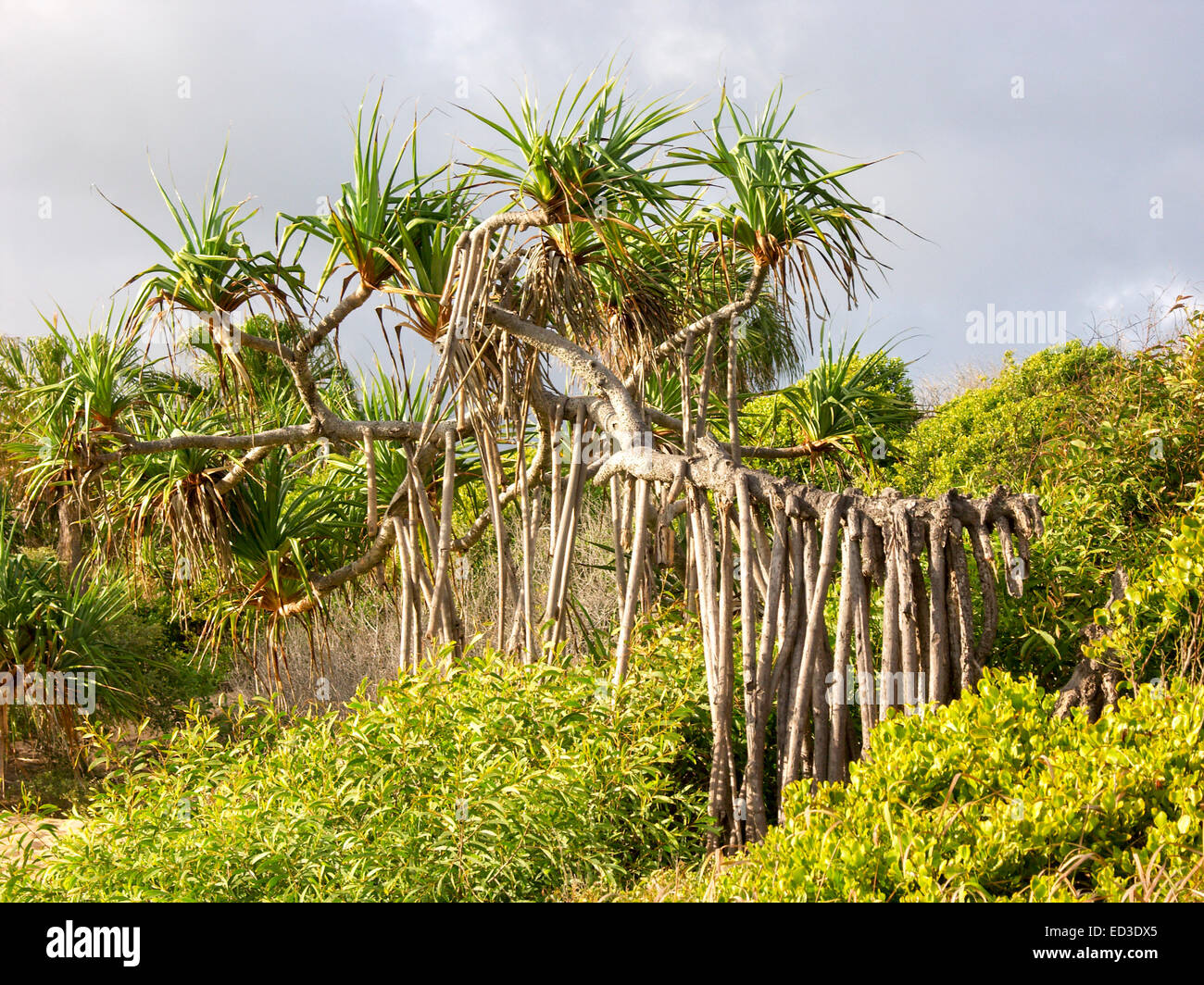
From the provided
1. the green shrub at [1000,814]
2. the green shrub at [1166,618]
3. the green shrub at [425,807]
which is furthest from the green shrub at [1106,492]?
the green shrub at [425,807]

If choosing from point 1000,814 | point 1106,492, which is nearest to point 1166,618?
point 1106,492

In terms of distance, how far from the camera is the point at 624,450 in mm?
4148

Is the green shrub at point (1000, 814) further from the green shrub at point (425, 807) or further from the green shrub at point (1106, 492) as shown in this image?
the green shrub at point (1106, 492)

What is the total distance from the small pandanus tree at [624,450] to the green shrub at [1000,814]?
1.66 ft

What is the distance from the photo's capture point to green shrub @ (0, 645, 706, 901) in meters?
2.78

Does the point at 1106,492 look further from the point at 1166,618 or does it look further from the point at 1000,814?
the point at 1000,814

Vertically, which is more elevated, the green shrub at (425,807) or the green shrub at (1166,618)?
the green shrub at (1166,618)

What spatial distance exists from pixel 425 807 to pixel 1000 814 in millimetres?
1663

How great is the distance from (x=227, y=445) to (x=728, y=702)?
3083 mm

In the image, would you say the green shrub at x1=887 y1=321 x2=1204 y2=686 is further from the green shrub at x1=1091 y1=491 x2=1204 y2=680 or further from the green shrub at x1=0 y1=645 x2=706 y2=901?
the green shrub at x1=0 y1=645 x2=706 y2=901

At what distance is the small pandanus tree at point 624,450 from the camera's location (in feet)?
10.5

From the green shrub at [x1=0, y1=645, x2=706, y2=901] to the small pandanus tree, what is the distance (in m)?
0.32

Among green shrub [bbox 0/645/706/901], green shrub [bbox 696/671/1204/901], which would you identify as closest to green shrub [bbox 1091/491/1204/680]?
green shrub [bbox 696/671/1204/901]

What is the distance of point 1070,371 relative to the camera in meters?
12.4
